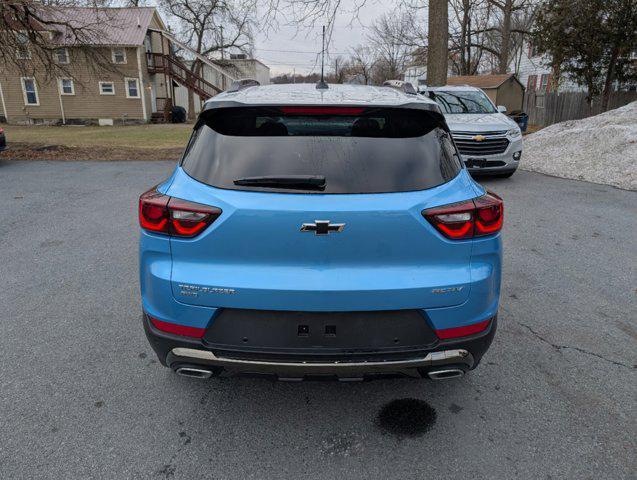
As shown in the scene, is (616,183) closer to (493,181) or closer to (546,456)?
(493,181)

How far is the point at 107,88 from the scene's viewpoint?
33375mm

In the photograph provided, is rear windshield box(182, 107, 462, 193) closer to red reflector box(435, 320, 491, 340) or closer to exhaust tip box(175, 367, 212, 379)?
red reflector box(435, 320, 491, 340)

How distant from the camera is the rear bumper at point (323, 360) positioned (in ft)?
7.50

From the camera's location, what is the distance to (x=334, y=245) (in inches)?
86.9

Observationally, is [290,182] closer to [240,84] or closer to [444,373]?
[444,373]

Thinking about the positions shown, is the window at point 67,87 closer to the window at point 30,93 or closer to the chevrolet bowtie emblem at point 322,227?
the window at point 30,93

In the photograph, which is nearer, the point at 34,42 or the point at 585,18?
the point at 34,42

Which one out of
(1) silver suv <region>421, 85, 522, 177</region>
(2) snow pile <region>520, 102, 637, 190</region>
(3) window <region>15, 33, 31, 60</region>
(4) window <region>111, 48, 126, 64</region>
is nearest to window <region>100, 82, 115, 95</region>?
(4) window <region>111, 48, 126, 64</region>

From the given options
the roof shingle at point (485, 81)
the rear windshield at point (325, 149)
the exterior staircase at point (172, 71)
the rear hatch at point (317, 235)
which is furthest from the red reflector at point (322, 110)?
the exterior staircase at point (172, 71)

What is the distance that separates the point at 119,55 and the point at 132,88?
241cm

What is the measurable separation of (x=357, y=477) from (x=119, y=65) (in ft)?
120

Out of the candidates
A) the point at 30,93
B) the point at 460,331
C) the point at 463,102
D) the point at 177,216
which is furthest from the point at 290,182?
the point at 30,93

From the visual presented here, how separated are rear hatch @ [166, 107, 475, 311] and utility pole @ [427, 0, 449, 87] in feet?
41.7

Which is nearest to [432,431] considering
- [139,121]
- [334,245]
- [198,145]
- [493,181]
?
[334,245]
